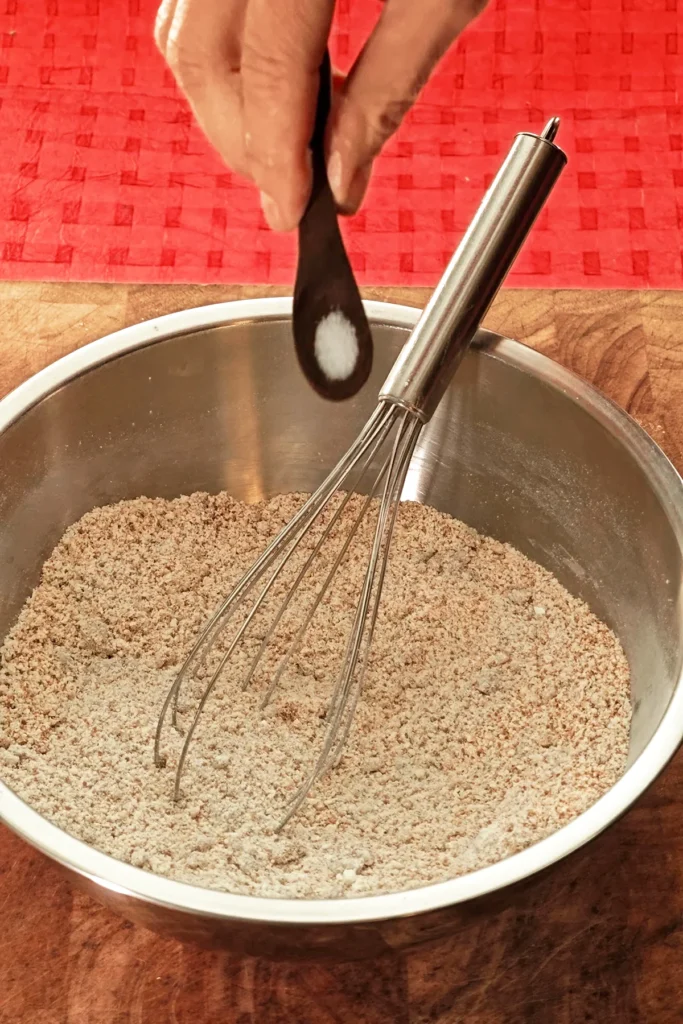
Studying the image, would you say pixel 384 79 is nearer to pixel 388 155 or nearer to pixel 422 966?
pixel 422 966

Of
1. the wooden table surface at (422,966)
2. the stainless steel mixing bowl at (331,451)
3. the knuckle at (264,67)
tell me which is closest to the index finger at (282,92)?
the knuckle at (264,67)

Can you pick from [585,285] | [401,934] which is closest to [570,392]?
[585,285]

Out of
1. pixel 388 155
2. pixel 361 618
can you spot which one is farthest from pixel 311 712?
pixel 388 155

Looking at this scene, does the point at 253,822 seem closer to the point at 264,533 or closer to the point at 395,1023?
the point at 395,1023

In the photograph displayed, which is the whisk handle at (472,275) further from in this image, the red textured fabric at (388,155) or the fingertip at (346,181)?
the red textured fabric at (388,155)

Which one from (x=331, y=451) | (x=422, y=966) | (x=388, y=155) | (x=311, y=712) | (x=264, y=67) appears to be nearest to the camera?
(x=264, y=67)

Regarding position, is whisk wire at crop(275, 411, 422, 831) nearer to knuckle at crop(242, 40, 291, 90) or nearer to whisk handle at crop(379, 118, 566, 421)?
whisk handle at crop(379, 118, 566, 421)
